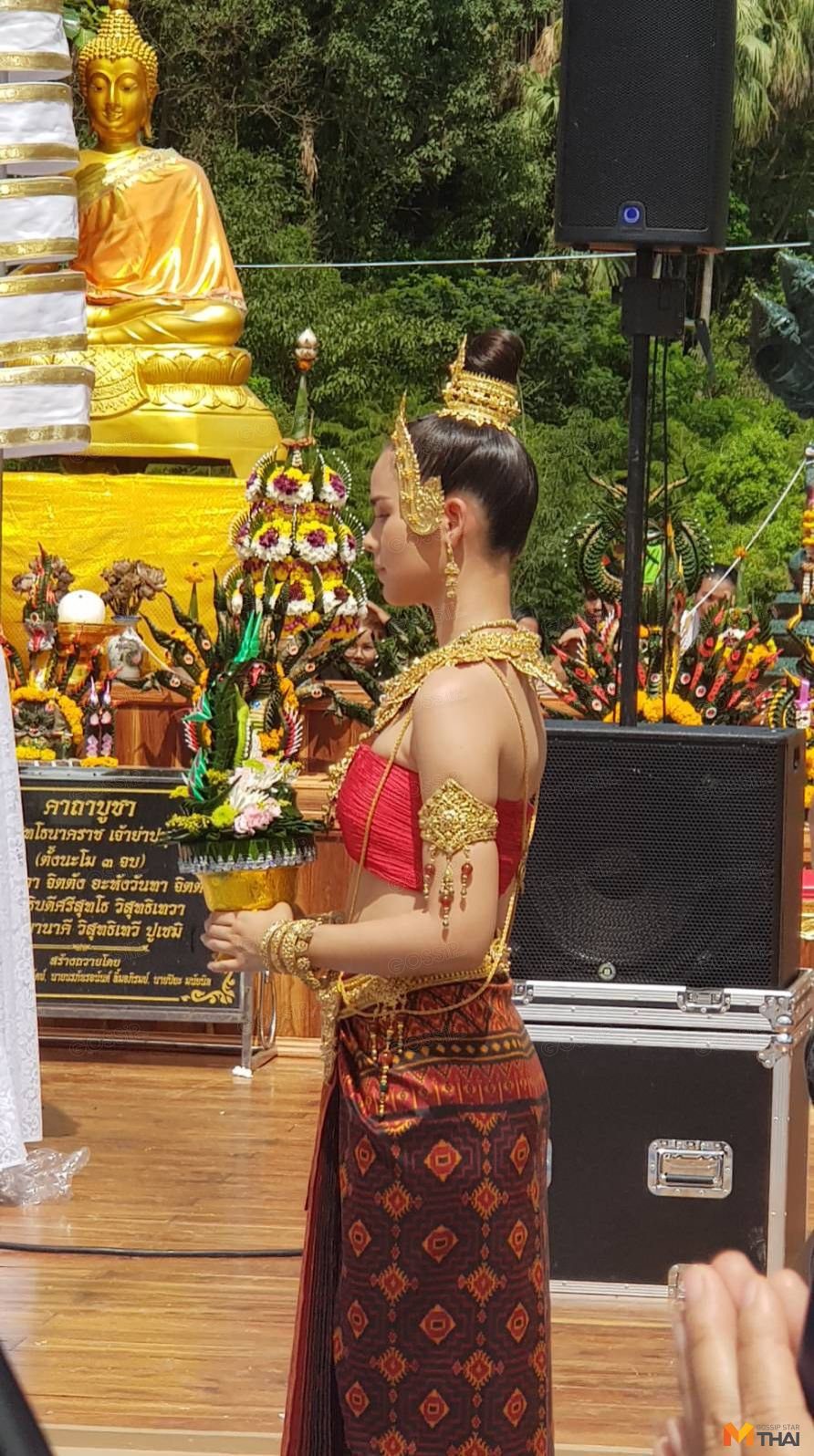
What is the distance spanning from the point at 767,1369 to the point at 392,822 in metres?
1.61

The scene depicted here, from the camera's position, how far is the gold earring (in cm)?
253

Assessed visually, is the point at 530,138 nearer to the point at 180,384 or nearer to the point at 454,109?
the point at 454,109

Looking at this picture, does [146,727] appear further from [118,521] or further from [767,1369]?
[767,1369]

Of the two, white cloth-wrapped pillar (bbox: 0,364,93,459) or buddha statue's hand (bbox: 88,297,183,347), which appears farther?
buddha statue's hand (bbox: 88,297,183,347)

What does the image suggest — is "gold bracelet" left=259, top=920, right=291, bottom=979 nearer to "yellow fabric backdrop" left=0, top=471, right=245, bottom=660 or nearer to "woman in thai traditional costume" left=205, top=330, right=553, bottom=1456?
"woman in thai traditional costume" left=205, top=330, right=553, bottom=1456

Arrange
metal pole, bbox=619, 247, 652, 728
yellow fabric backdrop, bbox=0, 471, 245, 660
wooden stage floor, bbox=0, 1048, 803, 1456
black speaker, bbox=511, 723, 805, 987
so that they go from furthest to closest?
yellow fabric backdrop, bbox=0, 471, 245, 660 < metal pole, bbox=619, 247, 652, 728 < black speaker, bbox=511, 723, 805, 987 < wooden stage floor, bbox=0, 1048, 803, 1456

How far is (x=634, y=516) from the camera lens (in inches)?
163

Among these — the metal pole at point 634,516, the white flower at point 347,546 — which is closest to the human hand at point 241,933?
the metal pole at point 634,516

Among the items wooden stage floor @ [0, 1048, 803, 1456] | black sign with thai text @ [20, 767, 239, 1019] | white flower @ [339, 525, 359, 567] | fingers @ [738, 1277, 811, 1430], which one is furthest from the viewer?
white flower @ [339, 525, 359, 567]

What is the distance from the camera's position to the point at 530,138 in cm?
2442

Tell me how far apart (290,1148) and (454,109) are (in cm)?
2045

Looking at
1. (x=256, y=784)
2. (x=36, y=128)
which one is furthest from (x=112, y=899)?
(x=256, y=784)

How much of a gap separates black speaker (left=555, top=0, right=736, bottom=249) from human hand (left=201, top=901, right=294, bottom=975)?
202cm

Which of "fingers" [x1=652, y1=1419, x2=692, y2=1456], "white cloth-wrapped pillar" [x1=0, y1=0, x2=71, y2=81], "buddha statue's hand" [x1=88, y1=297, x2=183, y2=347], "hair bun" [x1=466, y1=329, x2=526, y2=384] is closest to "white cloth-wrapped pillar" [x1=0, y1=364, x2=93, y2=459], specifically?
"white cloth-wrapped pillar" [x1=0, y1=0, x2=71, y2=81]
